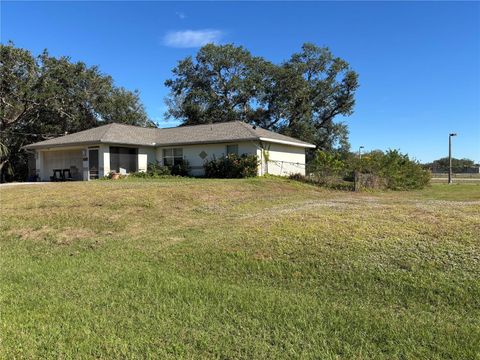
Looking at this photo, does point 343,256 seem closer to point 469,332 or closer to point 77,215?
point 469,332

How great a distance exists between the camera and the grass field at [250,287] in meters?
3.60

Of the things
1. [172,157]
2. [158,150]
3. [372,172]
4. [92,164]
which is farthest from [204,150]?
[372,172]

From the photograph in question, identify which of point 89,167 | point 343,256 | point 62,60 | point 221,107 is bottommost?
point 343,256

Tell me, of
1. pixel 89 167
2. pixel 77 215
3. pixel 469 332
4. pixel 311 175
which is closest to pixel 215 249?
pixel 469 332

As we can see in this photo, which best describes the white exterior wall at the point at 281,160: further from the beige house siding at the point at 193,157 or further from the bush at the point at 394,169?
the bush at the point at 394,169

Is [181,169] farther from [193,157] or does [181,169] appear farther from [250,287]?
[250,287]

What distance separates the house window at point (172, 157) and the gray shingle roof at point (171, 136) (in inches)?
27.3

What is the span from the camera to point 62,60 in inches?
1315

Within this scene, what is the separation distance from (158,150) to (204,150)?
12.8ft

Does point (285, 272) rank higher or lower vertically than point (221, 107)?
lower

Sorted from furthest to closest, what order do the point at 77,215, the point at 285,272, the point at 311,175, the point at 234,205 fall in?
the point at 311,175
the point at 234,205
the point at 77,215
the point at 285,272

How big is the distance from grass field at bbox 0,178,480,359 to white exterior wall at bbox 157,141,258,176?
1442 centimetres

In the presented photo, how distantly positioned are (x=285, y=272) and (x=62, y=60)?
34009 millimetres

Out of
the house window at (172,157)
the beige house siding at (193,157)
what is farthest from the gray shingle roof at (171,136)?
the house window at (172,157)
